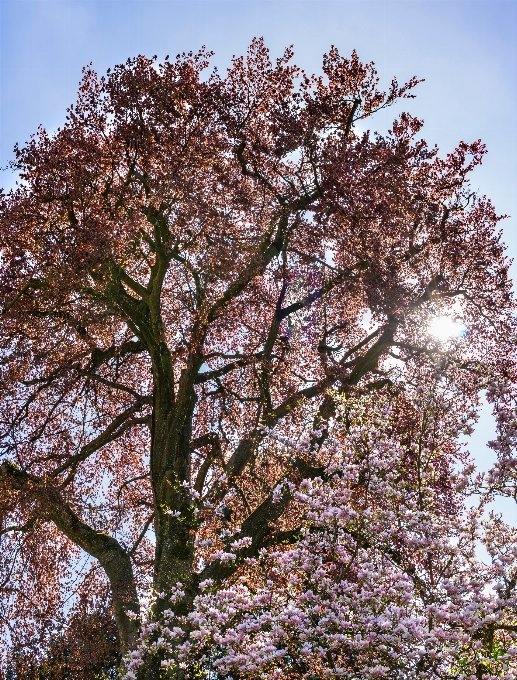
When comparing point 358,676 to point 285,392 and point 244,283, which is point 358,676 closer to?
point 285,392

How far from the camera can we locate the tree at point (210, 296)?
484 inches

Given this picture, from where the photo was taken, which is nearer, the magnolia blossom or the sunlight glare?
the magnolia blossom

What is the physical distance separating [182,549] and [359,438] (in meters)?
4.24

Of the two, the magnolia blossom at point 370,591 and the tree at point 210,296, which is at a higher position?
the tree at point 210,296

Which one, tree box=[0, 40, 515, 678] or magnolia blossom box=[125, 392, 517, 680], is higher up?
tree box=[0, 40, 515, 678]

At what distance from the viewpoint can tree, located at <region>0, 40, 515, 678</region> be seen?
12.3m

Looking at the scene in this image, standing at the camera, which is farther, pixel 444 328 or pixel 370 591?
pixel 444 328

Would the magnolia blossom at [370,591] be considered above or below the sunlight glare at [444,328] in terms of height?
below

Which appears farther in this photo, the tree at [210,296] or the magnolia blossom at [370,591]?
the tree at [210,296]

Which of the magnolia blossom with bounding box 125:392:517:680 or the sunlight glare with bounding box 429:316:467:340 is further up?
the sunlight glare with bounding box 429:316:467:340

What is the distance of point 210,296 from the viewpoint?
44.0ft

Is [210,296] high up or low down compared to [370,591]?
up

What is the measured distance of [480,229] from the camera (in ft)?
48.3

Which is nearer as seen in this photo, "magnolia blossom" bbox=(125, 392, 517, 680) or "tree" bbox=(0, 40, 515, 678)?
"magnolia blossom" bbox=(125, 392, 517, 680)
